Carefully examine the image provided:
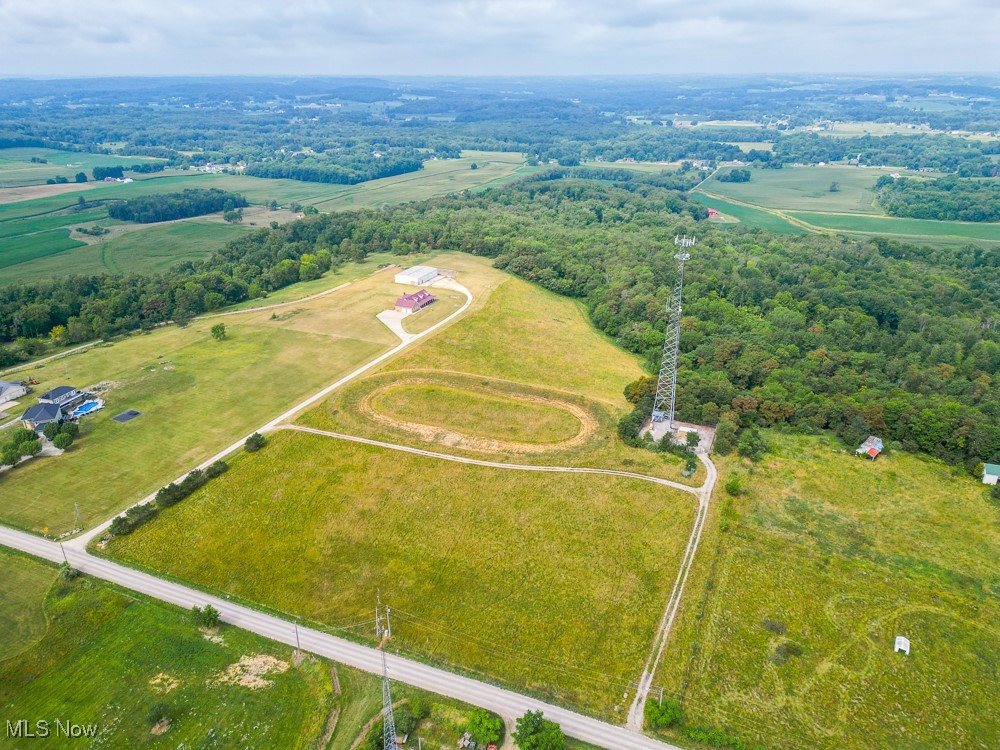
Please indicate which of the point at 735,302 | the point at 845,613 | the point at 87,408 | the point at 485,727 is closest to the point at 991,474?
the point at 845,613

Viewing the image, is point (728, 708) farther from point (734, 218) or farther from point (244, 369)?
point (734, 218)

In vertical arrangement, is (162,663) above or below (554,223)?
below

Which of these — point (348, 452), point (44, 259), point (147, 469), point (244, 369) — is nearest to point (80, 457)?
point (147, 469)

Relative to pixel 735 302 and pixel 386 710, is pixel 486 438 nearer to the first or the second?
pixel 386 710

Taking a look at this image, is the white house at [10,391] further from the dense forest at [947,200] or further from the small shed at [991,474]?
the dense forest at [947,200]

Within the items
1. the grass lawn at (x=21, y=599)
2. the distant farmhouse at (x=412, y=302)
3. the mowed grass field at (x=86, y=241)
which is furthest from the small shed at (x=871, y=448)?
the mowed grass field at (x=86, y=241)

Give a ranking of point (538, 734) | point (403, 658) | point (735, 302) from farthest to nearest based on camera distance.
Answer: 1. point (735, 302)
2. point (403, 658)
3. point (538, 734)

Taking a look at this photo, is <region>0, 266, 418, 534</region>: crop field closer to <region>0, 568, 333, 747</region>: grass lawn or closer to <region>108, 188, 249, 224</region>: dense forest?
<region>0, 568, 333, 747</region>: grass lawn
